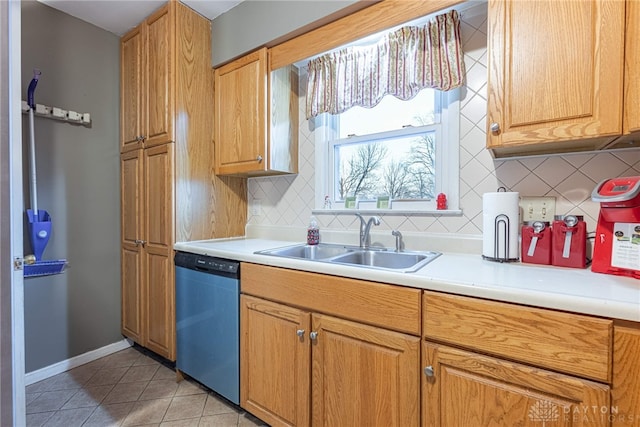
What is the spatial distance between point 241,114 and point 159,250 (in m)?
1.11

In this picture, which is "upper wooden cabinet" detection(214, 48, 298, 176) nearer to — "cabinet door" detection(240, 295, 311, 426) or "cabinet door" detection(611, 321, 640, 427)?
"cabinet door" detection(240, 295, 311, 426)

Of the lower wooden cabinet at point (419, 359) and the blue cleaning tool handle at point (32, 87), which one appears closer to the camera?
the lower wooden cabinet at point (419, 359)

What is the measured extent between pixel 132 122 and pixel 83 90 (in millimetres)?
409

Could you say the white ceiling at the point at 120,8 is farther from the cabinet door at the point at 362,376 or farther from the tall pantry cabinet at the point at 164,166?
the cabinet door at the point at 362,376

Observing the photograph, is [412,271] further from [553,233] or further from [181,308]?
[181,308]

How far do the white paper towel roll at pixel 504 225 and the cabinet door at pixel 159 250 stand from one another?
1855 mm

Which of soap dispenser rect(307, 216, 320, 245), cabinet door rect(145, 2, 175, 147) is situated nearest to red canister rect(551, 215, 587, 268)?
soap dispenser rect(307, 216, 320, 245)

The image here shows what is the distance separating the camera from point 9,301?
1.07m

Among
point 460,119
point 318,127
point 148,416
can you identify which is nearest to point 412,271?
point 460,119

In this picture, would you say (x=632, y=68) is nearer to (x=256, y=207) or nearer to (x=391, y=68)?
(x=391, y=68)

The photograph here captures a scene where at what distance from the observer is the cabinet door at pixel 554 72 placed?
3.01 feet

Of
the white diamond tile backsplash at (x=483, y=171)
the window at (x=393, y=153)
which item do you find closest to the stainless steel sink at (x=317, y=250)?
the white diamond tile backsplash at (x=483, y=171)

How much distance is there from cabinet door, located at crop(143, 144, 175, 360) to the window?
103 centimetres

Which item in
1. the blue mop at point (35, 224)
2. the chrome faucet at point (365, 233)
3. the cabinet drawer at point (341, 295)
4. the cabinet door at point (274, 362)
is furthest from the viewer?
the blue mop at point (35, 224)
